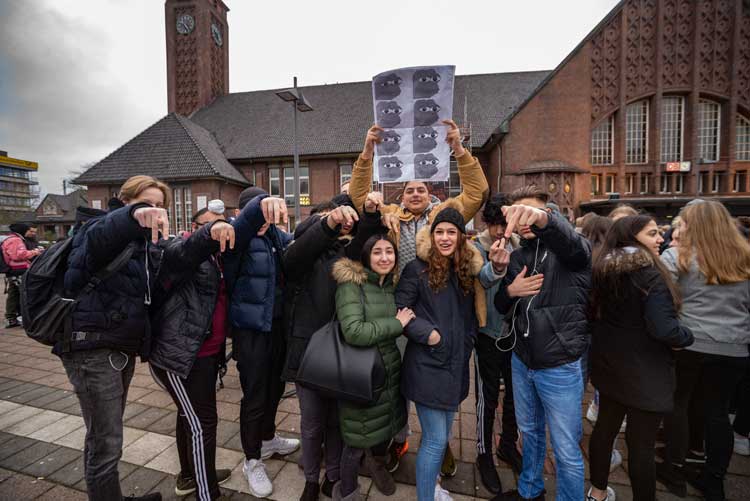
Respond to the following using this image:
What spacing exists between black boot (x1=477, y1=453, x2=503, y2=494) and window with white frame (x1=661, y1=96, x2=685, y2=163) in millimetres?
24132

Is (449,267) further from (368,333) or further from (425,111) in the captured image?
(425,111)

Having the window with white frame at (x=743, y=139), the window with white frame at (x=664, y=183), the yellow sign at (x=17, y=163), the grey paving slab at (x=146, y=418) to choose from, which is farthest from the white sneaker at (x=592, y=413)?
the yellow sign at (x=17, y=163)

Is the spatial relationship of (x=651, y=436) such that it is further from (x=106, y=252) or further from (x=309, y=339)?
(x=106, y=252)

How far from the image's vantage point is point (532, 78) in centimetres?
2775

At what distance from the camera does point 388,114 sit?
105 inches

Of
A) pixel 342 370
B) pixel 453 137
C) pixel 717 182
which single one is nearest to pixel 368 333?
pixel 342 370

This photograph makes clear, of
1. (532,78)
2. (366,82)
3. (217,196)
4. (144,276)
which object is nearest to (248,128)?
(217,196)

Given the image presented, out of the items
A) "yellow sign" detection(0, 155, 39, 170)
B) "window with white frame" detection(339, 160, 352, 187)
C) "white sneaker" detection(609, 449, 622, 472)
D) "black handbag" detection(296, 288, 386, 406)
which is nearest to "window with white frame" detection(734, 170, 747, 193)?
"window with white frame" detection(339, 160, 352, 187)

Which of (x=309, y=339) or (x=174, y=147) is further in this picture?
(x=174, y=147)

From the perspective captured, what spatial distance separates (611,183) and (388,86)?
22168mm

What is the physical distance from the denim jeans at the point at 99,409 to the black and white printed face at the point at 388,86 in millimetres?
2593

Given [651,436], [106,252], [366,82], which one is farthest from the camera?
[366,82]

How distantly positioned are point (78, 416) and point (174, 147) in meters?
24.6

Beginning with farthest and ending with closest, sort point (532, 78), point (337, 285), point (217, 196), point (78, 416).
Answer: point (532, 78)
point (217, 196)
point (78, 416)
point (337, 285)
